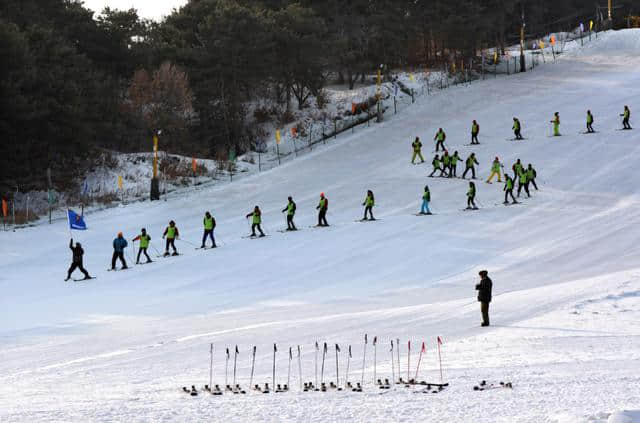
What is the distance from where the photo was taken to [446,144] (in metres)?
47.3

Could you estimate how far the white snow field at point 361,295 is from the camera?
1191 cm

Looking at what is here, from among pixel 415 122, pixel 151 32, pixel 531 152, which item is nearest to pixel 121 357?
pixel 531 152

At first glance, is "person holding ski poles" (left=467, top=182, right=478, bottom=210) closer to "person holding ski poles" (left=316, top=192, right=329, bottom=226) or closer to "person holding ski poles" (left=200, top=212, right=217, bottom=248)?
"person holding ski poles" (left=316, top=192, right=329, bottom=226)

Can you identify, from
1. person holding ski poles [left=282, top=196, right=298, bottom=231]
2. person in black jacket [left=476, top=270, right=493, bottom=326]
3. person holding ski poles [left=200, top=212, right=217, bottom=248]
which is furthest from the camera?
person holding ski poles [left=282, top=196, right=298, bottom=231]

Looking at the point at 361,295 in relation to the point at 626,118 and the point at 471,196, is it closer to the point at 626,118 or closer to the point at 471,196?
the point at 471,196

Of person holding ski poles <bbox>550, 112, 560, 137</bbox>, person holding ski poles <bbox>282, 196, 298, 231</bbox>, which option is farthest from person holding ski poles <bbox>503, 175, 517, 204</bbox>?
person holding ski poles <bbox>550, 112, 560, 137</bbox>

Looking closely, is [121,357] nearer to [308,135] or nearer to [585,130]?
[585,130]

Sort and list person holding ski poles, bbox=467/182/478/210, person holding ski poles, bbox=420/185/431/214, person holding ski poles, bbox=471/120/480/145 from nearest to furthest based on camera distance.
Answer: person holding ski poles, bbox=420/185/431/214, person holding ski poles, bbox=467/182/478/210, person holding ski poles, bbox=471/120/480/145

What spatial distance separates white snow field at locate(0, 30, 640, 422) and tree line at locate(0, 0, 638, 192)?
30.4ft

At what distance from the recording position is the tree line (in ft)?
146

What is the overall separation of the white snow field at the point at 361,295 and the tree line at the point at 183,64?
9.26 m

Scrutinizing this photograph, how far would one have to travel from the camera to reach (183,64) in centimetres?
6009

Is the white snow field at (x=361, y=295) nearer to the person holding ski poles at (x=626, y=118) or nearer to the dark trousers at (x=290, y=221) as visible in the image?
the dark trousers at (x=290, y=221)

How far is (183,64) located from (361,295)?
134 ft
